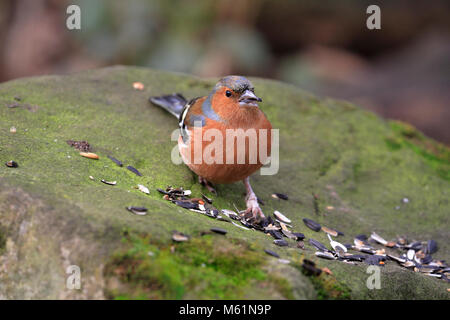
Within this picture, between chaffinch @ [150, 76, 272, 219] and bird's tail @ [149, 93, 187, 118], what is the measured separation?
0.88 meters

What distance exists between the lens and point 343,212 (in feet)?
17.3

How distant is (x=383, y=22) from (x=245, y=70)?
4038mm

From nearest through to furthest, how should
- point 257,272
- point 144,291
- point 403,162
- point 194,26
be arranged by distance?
point 144,291 < point 257,272 < point 403,162 < point 194,26

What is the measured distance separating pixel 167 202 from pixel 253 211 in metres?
0.91

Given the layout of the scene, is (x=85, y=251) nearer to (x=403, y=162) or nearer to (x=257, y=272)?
(x=257, y=272)

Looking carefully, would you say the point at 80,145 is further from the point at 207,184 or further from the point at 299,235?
the point at 299,235

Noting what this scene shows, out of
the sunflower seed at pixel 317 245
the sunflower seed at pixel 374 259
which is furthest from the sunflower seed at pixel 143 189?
the sunflower seed at pixel 374 259

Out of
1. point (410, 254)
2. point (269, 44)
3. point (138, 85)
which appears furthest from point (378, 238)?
point (269, 44)

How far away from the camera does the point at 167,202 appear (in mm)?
4043

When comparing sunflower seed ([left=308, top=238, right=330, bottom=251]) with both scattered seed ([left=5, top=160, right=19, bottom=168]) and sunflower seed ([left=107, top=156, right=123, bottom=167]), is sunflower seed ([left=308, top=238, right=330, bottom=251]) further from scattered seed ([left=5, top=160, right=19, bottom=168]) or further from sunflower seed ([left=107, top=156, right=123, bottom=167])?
scattered seed ([left=5, top=160, right=19, bottom=168])

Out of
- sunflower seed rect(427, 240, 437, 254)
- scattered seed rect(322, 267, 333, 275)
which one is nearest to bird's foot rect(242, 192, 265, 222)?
scattered seed rect(322, 267, 333, 275)

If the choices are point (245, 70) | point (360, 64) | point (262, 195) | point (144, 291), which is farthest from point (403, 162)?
point (360, 64)

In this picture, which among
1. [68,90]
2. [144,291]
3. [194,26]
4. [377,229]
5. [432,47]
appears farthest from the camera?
[432,47]

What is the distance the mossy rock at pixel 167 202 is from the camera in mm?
2988
